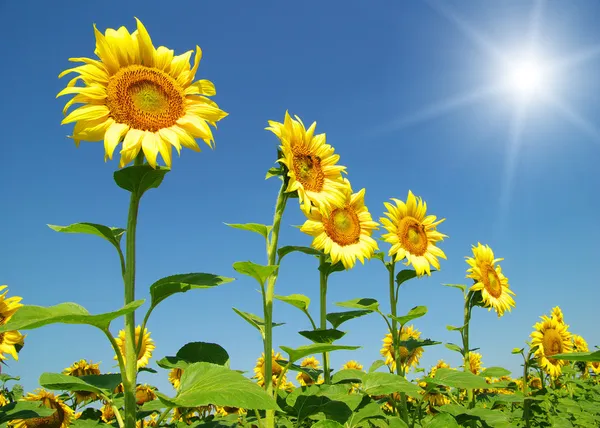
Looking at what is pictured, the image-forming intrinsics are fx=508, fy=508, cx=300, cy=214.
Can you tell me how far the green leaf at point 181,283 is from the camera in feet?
9.58

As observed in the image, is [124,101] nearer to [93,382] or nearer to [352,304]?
[93,382]

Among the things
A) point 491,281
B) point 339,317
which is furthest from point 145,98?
point 491,281

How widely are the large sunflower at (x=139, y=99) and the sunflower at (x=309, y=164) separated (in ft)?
2.69

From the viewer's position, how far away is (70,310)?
280cm

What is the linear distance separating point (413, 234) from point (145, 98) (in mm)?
3901

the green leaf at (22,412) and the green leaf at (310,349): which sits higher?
the green leaf at (310,349)

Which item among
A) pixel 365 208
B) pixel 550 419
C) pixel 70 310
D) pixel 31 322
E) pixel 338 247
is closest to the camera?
pixel 31 322

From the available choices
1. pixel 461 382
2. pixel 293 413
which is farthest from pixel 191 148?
pixel 461 382

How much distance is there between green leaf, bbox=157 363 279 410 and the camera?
2297 millimetres

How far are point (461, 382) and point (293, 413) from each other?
5.45ft

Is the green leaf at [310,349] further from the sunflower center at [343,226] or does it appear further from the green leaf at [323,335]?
the sunflower center at [343,226]

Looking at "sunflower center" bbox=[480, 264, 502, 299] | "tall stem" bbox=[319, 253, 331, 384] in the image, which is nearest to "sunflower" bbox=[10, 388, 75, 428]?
"tall stem" bbox=[319, 253, 331, 384]

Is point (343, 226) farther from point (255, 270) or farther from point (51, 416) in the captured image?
point (51, 416)

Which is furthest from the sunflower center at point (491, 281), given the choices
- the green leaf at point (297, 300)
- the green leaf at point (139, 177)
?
the green leaf at point (139, 177)
